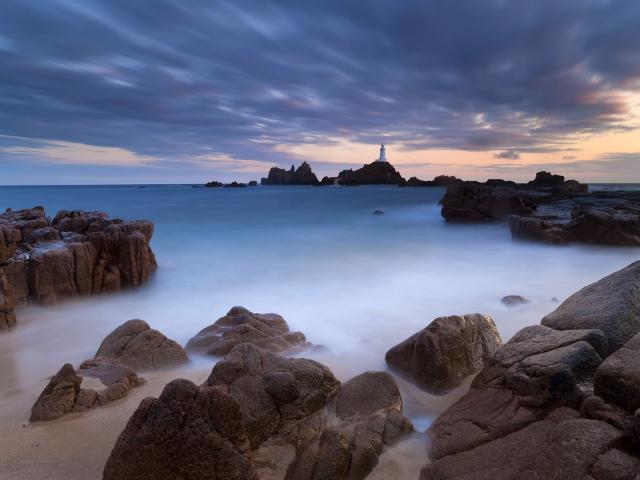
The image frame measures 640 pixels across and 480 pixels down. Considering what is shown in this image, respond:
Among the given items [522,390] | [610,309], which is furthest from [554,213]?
[522,390]

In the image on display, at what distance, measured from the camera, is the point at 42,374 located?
5.90m

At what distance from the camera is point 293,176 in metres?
124

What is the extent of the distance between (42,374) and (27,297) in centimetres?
366

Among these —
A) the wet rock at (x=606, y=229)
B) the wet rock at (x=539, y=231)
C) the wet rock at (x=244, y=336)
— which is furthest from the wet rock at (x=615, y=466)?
the wet rock at (x=606, y=229)

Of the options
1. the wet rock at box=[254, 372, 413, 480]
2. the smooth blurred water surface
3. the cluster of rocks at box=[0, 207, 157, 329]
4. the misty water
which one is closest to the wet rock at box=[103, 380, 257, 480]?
the wet rock at box=[254, 372, 413, 480]

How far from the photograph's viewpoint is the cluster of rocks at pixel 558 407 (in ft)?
9.32

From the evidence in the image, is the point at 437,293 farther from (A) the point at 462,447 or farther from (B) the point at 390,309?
(A) the point at 462,447

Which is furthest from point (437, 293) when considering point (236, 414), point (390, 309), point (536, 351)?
point (236, 414)

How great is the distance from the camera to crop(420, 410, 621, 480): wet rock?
2.81 m

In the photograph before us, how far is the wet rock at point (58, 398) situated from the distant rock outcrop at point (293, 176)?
114m

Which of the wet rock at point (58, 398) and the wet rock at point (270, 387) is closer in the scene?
the wet rock at point (270, 387)

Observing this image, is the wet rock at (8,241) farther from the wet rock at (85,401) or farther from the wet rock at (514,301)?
the wet rock at (514,301)

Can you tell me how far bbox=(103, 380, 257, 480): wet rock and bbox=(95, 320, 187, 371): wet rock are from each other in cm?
262

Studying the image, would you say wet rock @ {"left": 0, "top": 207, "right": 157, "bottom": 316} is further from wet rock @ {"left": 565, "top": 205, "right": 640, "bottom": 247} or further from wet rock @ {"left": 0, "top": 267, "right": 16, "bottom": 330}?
wet rock @ {"left": 565, "top": 205, "right": 640, "bottom": 247}
